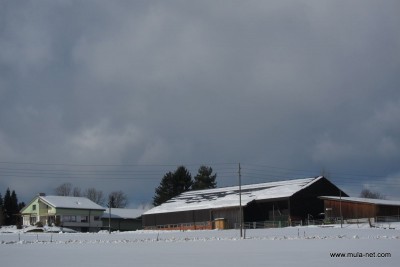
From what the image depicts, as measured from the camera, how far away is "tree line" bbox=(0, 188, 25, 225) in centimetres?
11356

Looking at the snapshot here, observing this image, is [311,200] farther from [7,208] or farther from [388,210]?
[7,208]

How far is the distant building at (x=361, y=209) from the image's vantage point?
67.2 metres

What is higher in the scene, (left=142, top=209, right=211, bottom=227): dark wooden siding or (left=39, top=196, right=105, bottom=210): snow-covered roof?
(left=39, top=196, right=105, bottom=210): snow-covered roof

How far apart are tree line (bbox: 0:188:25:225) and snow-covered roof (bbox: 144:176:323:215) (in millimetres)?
40624

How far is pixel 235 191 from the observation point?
86250 mm

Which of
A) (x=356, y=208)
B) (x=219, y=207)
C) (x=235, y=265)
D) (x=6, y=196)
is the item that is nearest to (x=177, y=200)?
(x=219, y=207)

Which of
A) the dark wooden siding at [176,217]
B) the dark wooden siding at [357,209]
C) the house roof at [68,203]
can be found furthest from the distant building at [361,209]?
the house roof at [68,203]

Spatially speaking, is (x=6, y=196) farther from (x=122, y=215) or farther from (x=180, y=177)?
(x=180, y=177)

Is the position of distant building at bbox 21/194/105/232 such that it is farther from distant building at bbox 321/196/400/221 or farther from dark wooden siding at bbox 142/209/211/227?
distant building at bbox 321/196/400/221

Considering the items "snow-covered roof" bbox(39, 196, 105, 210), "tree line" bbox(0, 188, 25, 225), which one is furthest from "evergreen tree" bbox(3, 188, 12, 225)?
"snow-covered roof" bbox(39, 196, 105, 210)

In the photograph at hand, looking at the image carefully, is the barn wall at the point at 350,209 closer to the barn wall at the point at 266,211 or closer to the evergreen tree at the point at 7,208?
the barn wall at the point at 266,211

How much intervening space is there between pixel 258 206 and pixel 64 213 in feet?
123

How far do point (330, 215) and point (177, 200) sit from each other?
30.5 metres

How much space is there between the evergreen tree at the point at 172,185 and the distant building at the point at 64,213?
66.7ft
